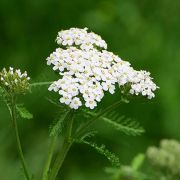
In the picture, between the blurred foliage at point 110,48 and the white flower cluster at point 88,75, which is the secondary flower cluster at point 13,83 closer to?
the white flower cluster at point 88,75

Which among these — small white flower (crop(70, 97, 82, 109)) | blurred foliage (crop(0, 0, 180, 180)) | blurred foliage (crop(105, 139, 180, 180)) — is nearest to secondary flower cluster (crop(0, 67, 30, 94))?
small white flower (crop(70, 97, 82, 109))

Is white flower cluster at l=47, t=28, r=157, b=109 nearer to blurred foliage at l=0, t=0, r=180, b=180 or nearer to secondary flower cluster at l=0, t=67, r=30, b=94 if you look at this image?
secondary flower cluster at l=0, t=67, r=30, b=94

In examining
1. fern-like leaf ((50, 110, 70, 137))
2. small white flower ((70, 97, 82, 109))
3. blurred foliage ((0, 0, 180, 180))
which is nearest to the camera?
small white flower ((70, 97, 82, 109))

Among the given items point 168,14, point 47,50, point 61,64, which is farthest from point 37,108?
point 61,64

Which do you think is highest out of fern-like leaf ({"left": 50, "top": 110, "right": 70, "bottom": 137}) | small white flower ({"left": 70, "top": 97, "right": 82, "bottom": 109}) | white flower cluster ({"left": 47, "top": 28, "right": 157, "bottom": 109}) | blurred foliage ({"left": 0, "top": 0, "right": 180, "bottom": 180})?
blurred foliage ({"left": 0, "top": 0, "right": 180, "bottom": 180})

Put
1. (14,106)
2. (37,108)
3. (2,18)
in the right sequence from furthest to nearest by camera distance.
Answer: (2,18), (37,108), (14,106)

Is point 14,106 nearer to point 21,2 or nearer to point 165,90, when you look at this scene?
point 165,90

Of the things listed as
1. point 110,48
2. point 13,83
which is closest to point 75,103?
point 13,83
